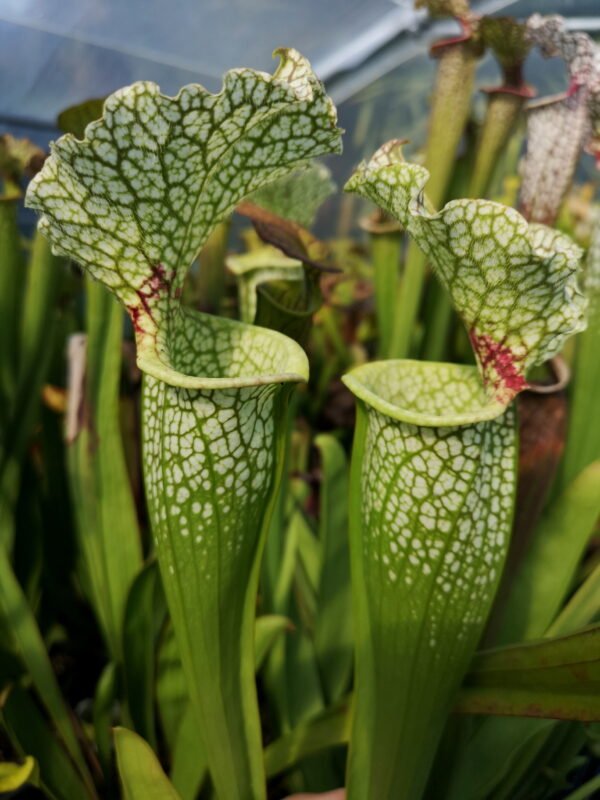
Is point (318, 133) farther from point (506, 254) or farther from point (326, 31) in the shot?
point (326, 31)

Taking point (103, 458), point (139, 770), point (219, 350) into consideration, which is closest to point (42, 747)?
point (139, 770)

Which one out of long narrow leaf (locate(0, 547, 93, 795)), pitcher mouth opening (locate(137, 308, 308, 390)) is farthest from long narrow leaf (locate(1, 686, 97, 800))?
pitcher mouth opening (locate(137, 308, 308, 390))

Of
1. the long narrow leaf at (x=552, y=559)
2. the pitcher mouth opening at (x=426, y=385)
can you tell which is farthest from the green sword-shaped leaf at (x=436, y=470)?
the long narrow leaf at (x=552, y=559)

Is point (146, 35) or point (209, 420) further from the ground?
point (146, 35)

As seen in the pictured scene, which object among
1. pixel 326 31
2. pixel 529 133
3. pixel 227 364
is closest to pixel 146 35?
pixel 326 31

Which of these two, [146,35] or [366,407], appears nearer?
[366,407]

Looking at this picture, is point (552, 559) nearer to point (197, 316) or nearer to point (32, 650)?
point (197, 316)

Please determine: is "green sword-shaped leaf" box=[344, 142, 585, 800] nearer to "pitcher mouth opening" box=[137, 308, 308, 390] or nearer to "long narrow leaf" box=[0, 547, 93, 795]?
"pitcher mouth opening" box=[137, 308, 308, 390]
